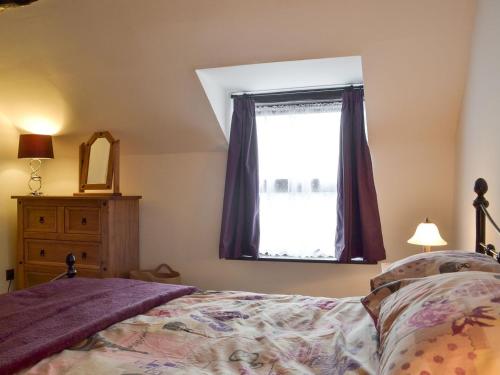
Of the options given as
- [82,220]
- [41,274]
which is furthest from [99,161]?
[41,274]

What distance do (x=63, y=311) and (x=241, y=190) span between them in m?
1.95

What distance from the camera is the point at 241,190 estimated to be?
10.8 ft

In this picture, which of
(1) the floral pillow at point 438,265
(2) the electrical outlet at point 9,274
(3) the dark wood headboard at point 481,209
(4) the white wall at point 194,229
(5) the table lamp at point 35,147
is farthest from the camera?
(2) the electrical outlet at point 9,274

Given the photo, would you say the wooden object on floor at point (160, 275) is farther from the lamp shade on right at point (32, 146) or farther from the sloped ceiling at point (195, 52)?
the lamp shade on right at point (32, 146)

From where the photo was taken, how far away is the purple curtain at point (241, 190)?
326cm

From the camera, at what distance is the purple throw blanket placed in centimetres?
117

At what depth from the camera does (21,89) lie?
3.34 m

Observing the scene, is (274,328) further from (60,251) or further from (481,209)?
(60,251)

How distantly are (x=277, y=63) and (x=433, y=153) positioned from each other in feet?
4.45

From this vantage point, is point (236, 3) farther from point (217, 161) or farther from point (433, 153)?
point (433, 153)

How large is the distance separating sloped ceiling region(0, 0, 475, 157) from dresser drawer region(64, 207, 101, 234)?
810 millimetres

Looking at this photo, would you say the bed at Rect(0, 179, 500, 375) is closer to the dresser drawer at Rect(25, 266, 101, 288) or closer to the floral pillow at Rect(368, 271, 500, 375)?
the floral pillow at Rect(368, 271, 500, 375)

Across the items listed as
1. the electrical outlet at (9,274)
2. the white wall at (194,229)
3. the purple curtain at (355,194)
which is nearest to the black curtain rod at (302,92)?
the purple curtain at (355,194)

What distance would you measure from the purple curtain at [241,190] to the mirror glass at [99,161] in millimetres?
1109
